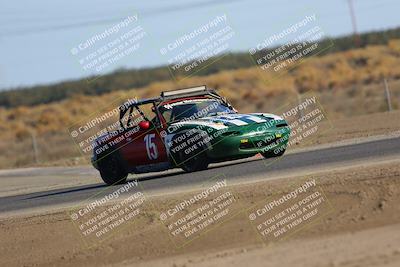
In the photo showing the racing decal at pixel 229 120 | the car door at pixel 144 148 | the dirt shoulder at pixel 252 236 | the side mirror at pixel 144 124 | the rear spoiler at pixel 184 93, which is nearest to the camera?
the dirt shoulder at pixel 252 236

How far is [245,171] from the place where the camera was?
55.4 ft

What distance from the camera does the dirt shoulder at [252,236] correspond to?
998 cm

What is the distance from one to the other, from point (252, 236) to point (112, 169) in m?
8.34

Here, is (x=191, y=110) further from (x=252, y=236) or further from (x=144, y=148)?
(x=252, y=236)

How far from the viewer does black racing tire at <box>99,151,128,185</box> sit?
19500 millimetres

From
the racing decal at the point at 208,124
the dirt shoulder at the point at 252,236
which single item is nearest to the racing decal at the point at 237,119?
the racing decal at the point at 208,124

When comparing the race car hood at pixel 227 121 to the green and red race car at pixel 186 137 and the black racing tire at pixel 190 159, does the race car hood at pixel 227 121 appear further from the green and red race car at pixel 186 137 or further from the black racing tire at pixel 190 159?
the black racing tire at pixel 190 159

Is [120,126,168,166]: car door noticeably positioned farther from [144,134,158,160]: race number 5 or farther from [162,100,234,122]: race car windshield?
[162,100,234,122]: race car windshield

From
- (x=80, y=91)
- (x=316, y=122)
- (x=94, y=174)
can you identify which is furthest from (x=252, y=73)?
(x=94, y=174)

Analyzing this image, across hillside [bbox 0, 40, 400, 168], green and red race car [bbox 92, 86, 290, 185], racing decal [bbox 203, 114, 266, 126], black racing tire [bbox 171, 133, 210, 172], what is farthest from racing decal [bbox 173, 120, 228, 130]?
hillside [bbox 0, 40, 400, 168]

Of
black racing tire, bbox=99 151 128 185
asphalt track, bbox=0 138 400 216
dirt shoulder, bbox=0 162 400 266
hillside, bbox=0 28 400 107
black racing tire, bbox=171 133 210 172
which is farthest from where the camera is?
hillside, bbox=0 28 400 107

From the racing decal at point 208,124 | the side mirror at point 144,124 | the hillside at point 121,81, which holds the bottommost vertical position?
the hillside at point 121,81

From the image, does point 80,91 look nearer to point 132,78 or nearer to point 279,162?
point 132,78

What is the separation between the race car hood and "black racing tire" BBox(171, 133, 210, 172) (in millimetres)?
308
